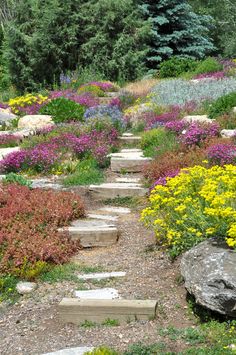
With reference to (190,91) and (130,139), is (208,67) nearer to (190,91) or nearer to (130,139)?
(190,91)

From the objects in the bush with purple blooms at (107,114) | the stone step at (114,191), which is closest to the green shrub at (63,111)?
the bush with purple blooms at (107,114)

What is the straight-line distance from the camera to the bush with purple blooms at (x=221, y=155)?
8352mm

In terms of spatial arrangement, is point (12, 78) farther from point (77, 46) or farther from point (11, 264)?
point (11, 264)

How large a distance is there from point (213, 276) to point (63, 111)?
905 centimetres

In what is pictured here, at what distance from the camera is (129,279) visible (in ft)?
18.6

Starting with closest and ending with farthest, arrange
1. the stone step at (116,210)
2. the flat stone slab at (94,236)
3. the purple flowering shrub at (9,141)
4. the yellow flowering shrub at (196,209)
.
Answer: the yellow flowering shrub at (196,209)
the flat stone slab at (94,236)
the stone step at (116,210)
the purple flowering shrub at (9,141)

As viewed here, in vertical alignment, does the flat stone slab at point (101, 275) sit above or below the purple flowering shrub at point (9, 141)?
above

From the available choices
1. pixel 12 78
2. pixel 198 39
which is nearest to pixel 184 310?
pixel 12 78

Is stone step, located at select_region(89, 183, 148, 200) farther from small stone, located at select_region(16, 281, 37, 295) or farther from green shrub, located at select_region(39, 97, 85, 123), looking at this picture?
green shrub, located at select_region(39, 97, 85, 123)

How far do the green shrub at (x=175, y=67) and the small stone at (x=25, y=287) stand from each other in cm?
1565

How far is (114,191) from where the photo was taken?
8602 millimetres

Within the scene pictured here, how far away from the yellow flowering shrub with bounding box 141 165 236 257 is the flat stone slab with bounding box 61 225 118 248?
68 centimetres

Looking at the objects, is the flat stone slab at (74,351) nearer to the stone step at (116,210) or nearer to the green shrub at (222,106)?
the stone step at (116,210)

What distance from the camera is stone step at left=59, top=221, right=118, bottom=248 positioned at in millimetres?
6719
